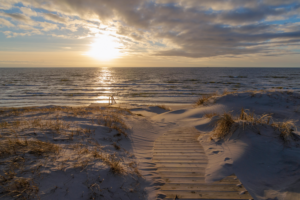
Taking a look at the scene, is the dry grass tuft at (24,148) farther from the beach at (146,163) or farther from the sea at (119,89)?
the sea at (119,89)

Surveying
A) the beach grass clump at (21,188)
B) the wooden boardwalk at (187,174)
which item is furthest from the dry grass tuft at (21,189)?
the wooden boardwalk at (187,174)

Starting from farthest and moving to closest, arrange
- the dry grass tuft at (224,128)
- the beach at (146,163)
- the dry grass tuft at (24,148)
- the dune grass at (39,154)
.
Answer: the dry grass tuft at (224,128), the dry grass tuft at (24,148), the beach at (146,163), the dune grass at (39,154)

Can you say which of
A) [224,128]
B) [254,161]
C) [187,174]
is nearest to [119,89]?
[224,128]

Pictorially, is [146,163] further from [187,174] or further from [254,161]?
[254,161]

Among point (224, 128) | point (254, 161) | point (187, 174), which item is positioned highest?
point (224, 128)

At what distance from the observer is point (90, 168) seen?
3.26m

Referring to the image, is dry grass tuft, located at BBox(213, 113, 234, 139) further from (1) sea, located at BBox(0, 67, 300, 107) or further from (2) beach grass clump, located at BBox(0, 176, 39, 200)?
(1) sea, located at BBox(0, 67, 300, 107)

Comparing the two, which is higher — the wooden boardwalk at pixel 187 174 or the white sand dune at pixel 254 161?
the white sand dune at pixel 254 161

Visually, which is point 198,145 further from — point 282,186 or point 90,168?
point 90,168

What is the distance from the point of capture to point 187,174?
3688 millimetres

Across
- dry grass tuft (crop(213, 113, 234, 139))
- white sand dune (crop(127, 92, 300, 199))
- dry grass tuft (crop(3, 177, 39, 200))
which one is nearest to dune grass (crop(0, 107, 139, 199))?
dry grass tuft (crop(3, 177, 39, 200))

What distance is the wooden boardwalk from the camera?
120 inches

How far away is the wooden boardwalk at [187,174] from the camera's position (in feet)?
9.96

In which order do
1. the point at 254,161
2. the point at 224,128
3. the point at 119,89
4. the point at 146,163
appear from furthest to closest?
the point at 119,89
the point at 224,128
the point at 146,163
the point at 254,161
